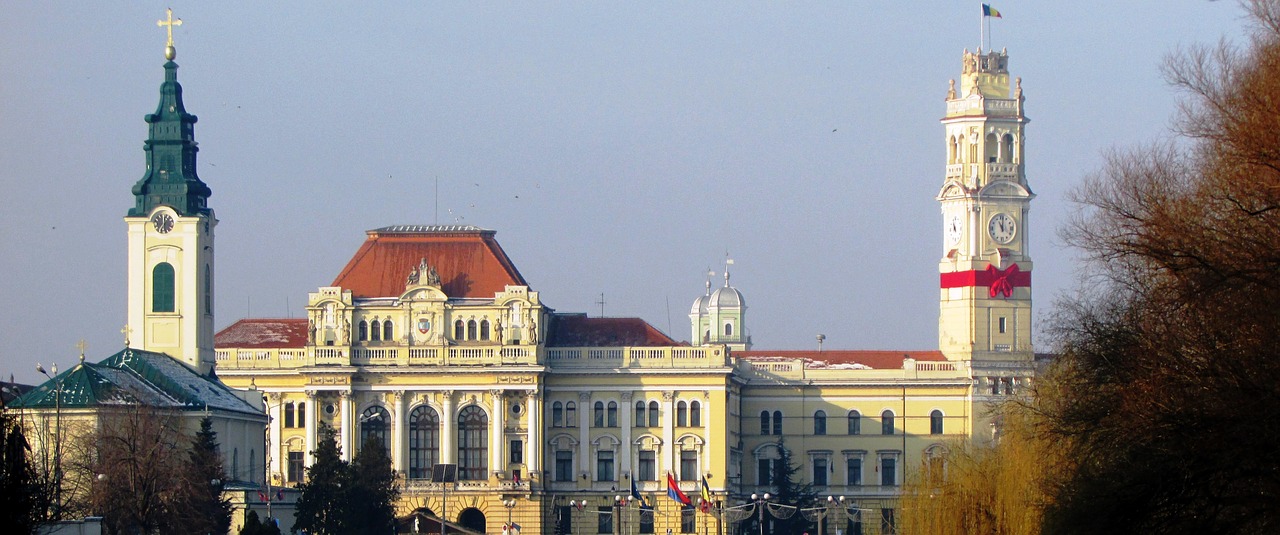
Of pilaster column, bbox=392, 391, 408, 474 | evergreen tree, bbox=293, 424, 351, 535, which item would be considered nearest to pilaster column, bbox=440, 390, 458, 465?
pilaster column, bbox=392, 391, 408, 474

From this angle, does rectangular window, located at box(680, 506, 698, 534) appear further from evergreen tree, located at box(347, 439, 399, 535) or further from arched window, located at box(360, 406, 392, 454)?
evergreen tree, located at box(347, 439, 399, 535)

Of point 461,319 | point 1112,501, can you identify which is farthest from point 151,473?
point 461,319

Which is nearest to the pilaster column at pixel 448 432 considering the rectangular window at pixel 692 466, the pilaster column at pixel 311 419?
the pilaster column at pixel 311 419

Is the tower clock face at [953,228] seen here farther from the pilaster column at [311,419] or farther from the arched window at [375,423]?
the pilaster column at [311,419]

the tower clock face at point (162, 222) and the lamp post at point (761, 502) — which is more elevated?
the tower clock face at point (162, 222)

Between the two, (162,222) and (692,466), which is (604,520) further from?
(162,222)

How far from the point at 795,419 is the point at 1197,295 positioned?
3619 inches

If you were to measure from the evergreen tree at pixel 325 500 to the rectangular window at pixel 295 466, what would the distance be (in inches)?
1249

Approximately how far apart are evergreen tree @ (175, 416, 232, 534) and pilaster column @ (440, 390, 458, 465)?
116 ft

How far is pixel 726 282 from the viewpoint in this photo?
175m

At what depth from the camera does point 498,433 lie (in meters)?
122

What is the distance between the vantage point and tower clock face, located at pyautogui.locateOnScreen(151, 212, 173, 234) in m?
116

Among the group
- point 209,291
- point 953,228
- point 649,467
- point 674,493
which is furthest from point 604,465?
point 953,228

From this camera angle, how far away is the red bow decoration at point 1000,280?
133 m
